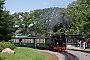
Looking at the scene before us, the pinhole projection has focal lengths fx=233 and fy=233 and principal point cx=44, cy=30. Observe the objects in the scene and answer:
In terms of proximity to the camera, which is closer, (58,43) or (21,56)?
(21,56)

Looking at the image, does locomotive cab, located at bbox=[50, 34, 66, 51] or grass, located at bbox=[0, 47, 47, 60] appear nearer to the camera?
grass, located at bbox=[0, 47, 47, 60]

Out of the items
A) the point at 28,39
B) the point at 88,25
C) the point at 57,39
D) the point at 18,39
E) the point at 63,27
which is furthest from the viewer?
the point at 63,27

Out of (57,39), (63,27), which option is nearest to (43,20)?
(63,27)

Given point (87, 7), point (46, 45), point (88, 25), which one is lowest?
point (46, 45)

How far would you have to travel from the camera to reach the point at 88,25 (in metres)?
46.3

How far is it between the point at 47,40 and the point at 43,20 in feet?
208

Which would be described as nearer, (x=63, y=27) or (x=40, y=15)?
(x=63, y=27)

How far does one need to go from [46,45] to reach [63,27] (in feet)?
134

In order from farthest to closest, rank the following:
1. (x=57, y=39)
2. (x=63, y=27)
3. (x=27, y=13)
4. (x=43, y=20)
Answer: (x=43, y=20) < (x=27, y=13) < (x=63, y=27) < (x=57, y=39)

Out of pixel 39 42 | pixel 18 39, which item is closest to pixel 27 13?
pixel 18 39

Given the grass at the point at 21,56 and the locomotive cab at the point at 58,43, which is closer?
the grass at the point at 21,56

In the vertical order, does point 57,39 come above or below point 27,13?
below

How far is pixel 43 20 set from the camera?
362 feet

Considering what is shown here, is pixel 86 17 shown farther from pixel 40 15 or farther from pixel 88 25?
pixel 40 15
